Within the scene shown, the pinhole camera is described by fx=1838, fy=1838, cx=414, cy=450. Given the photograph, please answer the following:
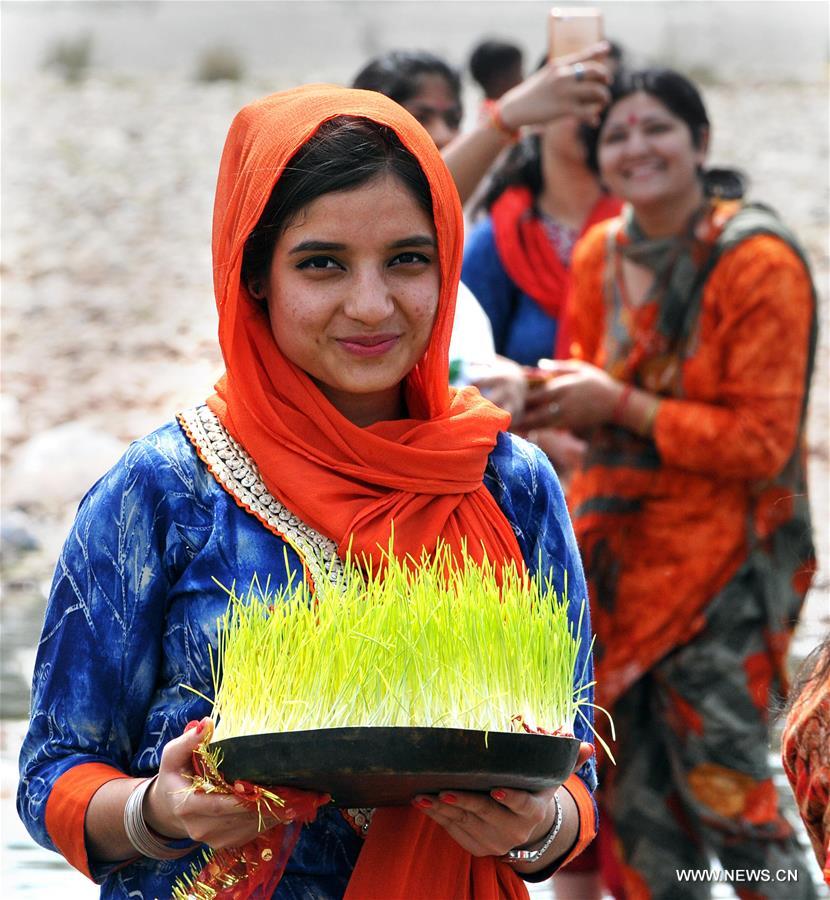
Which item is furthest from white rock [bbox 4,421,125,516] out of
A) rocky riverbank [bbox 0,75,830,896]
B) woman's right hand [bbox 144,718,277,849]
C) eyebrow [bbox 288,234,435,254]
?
woman's right hand [bbox 144,718,277,849]

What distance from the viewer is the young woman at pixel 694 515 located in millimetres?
4930

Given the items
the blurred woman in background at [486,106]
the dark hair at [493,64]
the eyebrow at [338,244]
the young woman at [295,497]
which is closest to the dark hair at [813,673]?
the young woman at [295,497]

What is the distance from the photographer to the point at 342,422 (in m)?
2.66

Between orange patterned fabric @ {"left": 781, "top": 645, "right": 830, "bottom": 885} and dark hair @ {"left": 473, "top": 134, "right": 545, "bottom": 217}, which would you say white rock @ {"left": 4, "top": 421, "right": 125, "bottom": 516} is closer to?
dark hair @ {"left": 473, "top": 134, "right": 545, "bottom": 217}

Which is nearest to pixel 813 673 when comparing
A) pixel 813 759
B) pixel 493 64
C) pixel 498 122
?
pixel 813 759

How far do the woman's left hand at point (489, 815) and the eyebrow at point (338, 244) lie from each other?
78 cm

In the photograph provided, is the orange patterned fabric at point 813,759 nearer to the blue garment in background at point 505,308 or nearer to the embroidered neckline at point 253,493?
the embroidered neckline at point 253,493

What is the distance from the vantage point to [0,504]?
41.2 feet

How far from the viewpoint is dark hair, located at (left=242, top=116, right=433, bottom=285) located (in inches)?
102

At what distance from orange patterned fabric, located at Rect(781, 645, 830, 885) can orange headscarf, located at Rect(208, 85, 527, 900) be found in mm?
419

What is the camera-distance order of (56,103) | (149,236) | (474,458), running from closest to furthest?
(474,458) < (149,236) < (56,103)

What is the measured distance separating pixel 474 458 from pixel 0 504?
10.3 metres

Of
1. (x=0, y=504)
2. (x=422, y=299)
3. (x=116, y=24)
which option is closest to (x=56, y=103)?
(x=116, y=24)

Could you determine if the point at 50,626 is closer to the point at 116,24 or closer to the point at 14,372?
the point at 14,372
